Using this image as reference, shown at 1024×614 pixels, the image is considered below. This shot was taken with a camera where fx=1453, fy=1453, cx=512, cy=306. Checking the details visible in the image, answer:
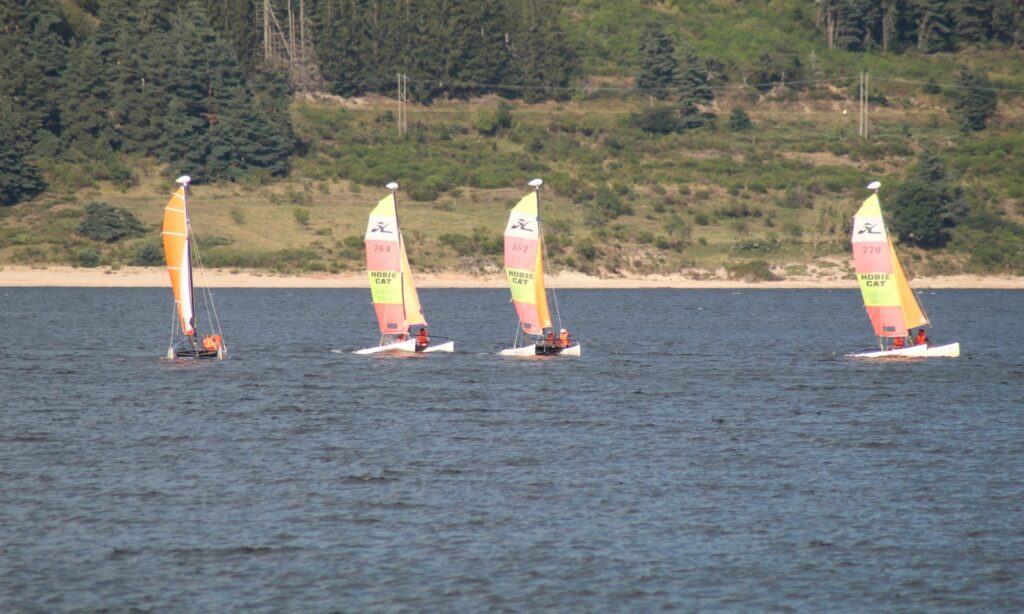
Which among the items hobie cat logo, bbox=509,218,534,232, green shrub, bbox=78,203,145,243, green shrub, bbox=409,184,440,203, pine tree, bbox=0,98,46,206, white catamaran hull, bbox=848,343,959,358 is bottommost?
white catamaran hull, bbox=848,343,959,358

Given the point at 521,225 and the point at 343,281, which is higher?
the point at 521,225

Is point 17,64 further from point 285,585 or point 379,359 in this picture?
point 285,585

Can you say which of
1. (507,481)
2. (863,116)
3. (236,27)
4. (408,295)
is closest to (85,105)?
(236,27)

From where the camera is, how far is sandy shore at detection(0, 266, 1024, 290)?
123 meters

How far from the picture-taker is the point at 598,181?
15100 cm

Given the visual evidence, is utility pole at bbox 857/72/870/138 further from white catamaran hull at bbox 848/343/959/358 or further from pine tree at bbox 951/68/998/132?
white catamaran hull at bbox 848/343/959/358

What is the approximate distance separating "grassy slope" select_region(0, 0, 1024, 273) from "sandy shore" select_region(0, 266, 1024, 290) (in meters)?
1.23

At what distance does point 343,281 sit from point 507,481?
8752 cm

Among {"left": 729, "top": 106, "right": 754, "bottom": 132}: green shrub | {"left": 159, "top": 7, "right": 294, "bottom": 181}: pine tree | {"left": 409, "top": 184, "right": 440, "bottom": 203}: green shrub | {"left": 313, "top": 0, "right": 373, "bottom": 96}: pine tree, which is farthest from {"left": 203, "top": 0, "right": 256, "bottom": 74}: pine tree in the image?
{"left": 729, "top": 106, "right": 754, "bottom": 132}: green shrub

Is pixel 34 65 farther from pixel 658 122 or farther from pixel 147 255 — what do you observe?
pixel 658 122

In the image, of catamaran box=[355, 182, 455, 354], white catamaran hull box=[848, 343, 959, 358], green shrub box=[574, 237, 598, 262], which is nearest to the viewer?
catamaran box=[355, 182, 455, 354]

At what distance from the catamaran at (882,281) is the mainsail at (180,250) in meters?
31.2

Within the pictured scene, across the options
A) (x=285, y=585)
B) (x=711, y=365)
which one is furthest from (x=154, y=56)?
(x=285, y=585)

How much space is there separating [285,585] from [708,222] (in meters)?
114
